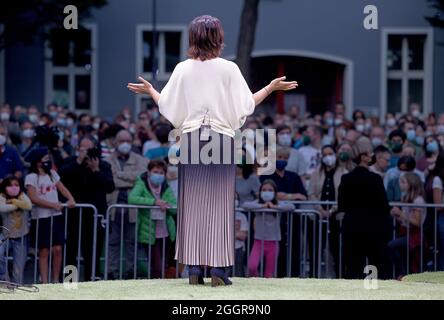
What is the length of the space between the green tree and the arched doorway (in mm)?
5527

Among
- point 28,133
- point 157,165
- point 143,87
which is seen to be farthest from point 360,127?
point 143,87

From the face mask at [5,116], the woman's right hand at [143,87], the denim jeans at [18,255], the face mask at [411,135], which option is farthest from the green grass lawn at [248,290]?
the face mask at [5,116]

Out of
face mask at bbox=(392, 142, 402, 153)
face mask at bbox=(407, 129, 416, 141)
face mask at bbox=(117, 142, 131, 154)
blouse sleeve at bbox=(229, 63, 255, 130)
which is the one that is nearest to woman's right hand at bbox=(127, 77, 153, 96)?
blouse sleeve at bbox=(229, 63, 255, 130)

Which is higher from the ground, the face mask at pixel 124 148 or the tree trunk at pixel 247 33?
the tree trunk at pixel 247 33

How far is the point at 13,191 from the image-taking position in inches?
617

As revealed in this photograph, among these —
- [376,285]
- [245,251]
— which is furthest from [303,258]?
[376,285]

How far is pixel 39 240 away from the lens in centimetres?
1593

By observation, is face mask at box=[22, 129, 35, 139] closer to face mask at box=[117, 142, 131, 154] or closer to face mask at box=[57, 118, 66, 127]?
face mask at box=[57, 118, 66, 127]

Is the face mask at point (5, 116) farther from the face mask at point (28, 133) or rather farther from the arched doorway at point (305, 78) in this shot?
the arched doorway at point (305, 78)

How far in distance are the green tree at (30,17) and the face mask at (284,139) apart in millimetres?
13199

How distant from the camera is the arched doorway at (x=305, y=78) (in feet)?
123

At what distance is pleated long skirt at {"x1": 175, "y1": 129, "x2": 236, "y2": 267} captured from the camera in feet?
37.6

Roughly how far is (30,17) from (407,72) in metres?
10.4
